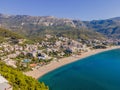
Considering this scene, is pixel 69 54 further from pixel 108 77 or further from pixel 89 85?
pixel 89 85

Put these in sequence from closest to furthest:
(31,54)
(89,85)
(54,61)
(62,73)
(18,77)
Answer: (18,77)
(89,85)
(62,73)
(54,61)
(31,54)

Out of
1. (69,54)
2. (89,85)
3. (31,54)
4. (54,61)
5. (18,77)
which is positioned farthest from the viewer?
(69,54)

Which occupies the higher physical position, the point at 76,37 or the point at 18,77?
the point at 18,77

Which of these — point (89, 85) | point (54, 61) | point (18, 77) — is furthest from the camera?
point (54, 61)

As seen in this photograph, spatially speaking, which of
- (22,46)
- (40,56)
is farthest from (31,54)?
(22,46)

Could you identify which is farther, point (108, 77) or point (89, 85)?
point (108, 77)

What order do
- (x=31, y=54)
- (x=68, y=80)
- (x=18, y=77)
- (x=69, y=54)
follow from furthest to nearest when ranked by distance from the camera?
(x=69, y=54) < (x=31, y=54) < (x=68, y=80) < (x=18, y=77)

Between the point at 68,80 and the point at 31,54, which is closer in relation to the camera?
the point at 68,80

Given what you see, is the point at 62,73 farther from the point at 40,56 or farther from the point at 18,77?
the point at 18,77

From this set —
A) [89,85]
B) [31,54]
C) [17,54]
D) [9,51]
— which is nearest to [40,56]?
[31,54]
